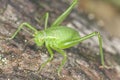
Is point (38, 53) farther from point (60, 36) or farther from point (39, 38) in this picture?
point (60, 36)

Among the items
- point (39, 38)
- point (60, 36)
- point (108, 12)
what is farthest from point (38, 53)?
point (108, 12)

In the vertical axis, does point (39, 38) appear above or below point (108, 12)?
below

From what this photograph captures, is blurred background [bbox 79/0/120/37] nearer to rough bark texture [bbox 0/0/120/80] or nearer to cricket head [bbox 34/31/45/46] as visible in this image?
rough bark texture [bbox 0/0/120/80]

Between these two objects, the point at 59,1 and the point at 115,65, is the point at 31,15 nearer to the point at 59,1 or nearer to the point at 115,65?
the point at 59,1

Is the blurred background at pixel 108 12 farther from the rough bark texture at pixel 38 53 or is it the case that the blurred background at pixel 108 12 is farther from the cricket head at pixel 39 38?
the cricket head at pixel 39 38

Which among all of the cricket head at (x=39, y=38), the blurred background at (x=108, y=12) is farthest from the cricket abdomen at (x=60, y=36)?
the blurred background at (x=108, y=12)

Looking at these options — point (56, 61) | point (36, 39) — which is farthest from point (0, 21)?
point (56, 61)

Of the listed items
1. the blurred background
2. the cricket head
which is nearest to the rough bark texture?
the cricket head
